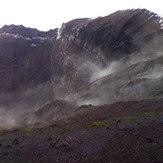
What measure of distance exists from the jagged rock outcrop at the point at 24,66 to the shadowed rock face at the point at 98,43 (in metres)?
7.04

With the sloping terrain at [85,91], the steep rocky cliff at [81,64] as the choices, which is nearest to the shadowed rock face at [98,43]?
the steep rocky cliff at [81,64]

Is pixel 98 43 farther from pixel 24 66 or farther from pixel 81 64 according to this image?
pixel 24 66

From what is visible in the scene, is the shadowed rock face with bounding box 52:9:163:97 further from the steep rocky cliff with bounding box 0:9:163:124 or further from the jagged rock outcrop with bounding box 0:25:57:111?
the jagged rock outcrop with bounding box 0:25:57:111

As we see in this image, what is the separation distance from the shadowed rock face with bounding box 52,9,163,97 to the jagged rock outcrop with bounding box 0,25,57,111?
7.04 meters

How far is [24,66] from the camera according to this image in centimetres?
9906

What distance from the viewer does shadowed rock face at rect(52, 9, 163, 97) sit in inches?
2262

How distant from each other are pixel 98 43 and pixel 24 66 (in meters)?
39.1

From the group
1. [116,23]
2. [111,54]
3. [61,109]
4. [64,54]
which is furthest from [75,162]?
[64,54]

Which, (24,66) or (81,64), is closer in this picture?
(81,64)

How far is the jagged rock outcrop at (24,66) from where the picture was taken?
88750mm

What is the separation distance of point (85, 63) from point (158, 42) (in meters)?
23.2

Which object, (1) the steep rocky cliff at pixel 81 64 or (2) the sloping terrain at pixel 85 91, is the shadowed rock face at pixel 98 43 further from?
(2) the sloping terrain at pixel 85 91

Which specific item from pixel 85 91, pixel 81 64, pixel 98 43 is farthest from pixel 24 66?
pixel 85 91

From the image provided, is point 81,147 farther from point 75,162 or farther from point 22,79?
point 22,79
